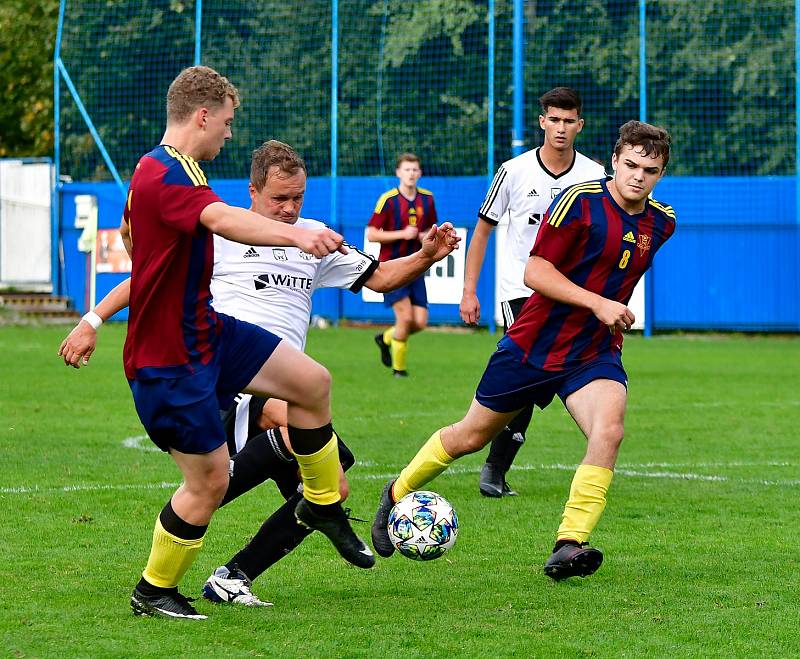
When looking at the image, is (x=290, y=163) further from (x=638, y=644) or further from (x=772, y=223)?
(x=772, y=223)

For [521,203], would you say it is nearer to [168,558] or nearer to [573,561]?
[573,561]

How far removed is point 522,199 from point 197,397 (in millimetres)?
3779

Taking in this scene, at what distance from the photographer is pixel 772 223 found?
21188 mm

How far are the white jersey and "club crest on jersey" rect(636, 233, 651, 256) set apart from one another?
213 cm

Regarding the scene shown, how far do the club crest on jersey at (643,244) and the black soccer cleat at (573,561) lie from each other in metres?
1.26

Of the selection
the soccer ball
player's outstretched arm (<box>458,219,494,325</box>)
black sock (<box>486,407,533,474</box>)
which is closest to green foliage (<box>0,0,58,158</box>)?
player's outstretched arm (<box>458,219,494,325</box>)

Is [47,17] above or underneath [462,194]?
above

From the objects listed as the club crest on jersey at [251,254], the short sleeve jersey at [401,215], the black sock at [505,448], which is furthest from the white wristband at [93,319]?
the short sleeve jersey at [401,215]

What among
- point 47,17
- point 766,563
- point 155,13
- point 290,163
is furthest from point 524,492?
point 47,17

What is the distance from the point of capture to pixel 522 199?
26.9ft

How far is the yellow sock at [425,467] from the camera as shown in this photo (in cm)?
623

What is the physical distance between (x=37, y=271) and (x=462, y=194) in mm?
8087

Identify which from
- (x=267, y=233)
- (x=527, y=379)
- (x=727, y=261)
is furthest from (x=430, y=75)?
(x=267, y=233)

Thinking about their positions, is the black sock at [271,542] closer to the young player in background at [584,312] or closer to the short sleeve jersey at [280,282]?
the young player in background at [584,312]
